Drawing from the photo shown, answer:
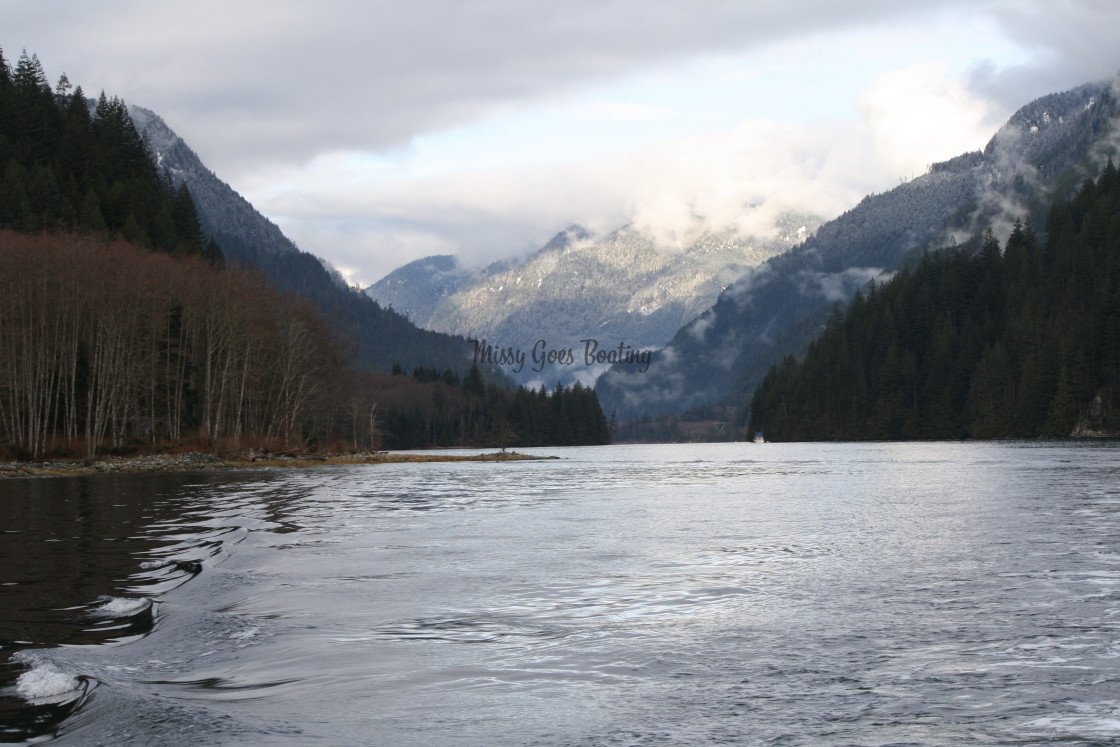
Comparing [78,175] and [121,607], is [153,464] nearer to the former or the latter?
[121,607]

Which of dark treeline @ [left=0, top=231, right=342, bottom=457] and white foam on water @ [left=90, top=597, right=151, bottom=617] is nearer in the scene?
white foam on water @ [left=90, top=597, right=151, bottom=617]

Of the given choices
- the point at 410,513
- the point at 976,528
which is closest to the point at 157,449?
the point at 410,513

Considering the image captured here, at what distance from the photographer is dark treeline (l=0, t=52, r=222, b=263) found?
395ft

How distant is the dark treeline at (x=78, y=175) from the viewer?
120m

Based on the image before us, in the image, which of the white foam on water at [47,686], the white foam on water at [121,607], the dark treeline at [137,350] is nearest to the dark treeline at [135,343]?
the dark treeline at [137,350]

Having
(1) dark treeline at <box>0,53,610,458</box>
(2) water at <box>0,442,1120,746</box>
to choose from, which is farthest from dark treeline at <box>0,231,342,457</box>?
(2) water at <box>0,442,1120,746</box>

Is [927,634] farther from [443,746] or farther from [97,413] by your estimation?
[97,413]

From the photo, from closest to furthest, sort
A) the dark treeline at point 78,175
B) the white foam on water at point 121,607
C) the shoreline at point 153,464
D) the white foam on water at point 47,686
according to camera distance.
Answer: the white foam on water at point 47,686, the white foam on water at point 121,607, the shoreline at point 153,464, the dark treeline at point 78,175

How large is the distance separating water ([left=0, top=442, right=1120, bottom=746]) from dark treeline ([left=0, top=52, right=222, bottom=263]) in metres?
96.0

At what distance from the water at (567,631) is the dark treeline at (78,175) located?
315ft

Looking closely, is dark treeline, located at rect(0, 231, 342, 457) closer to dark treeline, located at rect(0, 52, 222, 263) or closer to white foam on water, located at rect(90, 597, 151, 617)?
dark treeline, located at rect(0, 52, 222, 263)

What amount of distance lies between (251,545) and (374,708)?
1868 centimetres

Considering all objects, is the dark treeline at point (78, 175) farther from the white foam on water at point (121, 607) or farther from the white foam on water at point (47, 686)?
the white foam on water at point (47, 686)

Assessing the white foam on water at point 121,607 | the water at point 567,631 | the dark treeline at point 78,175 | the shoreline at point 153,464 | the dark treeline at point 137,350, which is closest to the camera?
the water at point 567,631
